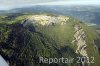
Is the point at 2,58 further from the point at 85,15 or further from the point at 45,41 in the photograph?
the point at 85,15

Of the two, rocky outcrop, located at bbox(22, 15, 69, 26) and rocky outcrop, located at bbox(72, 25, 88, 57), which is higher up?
rocky outcrop, located at bbox(22, 15, 69, 26)

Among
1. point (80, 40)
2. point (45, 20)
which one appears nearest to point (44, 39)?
point (45, 20)

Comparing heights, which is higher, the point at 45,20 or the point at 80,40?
the point at 45,20

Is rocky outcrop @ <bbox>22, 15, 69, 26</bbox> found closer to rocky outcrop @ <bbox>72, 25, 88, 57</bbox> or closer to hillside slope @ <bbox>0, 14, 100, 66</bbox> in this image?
hillside slope @ <bbox>0, 14, 100, 66</bbox>

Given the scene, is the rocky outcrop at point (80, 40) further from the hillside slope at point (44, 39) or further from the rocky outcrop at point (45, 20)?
the rocky outcrop at point (45, 20)

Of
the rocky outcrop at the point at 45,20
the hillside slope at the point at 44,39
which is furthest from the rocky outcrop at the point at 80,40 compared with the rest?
the rocky outcrop at the point at 45,20

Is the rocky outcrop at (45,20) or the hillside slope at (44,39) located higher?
the rocky outcrop at (45,20)

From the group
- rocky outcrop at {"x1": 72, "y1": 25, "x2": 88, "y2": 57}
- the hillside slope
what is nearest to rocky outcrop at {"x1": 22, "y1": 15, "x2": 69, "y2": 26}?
the hillside slope

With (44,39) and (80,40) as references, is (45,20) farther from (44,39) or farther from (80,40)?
(80,40)

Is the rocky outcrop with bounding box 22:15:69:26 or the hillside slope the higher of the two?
the rocky outcrop with bounding box 22:15:69:26

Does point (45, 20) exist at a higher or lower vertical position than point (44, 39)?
higher

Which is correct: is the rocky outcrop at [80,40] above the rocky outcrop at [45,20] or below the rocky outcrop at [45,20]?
below
